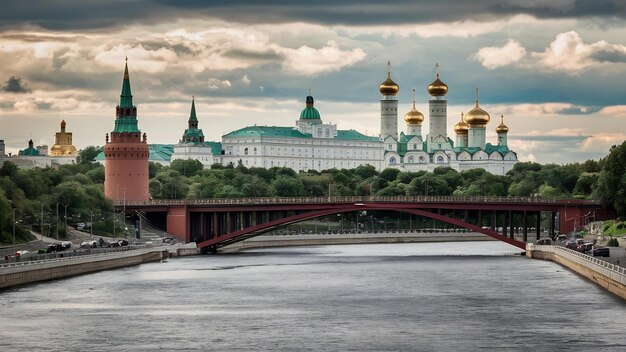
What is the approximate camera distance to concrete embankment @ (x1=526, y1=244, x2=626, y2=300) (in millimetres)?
84312

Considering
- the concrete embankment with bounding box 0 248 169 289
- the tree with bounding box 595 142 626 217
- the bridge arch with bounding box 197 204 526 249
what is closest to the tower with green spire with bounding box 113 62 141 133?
the bridge arch with bounding box 197 204 526 249

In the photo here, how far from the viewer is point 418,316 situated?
78.9 meters

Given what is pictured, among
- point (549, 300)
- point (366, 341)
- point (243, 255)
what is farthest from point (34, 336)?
point (243, 255)

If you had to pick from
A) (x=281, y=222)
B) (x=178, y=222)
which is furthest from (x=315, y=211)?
(x=178, y=222)

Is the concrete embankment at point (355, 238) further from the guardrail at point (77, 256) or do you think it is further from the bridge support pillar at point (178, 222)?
the guardrail at point (77, 256)

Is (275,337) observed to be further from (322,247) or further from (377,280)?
(322,247)

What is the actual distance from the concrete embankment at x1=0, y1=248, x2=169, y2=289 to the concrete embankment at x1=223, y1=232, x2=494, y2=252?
34.1 metres

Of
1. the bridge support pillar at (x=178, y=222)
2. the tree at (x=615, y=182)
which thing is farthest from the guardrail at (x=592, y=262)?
the bridge support pillar at (x=178, y=222)

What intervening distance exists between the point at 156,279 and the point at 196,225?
42.7 meters

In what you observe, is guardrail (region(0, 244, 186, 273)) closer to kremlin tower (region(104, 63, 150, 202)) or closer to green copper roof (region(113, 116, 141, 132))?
kremlin tower (region(104, 63, 150, 202))

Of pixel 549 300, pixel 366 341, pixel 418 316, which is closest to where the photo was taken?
pixel 366 341

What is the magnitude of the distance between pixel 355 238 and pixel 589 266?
240ft

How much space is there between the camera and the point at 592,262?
9538 cm

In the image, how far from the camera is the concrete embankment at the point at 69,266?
92.2 meters
